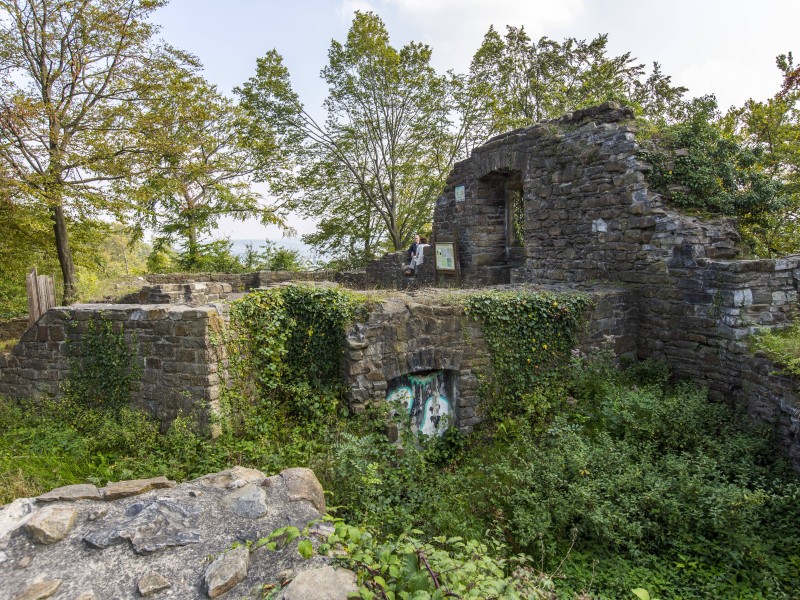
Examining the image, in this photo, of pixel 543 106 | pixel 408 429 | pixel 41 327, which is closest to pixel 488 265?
pixel 408 429

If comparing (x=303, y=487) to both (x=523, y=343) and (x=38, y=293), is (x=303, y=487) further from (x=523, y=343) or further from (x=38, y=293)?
(x=38, y=293)

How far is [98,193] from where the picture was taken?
40.7 feet

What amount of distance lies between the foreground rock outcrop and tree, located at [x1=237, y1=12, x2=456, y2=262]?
1742cm

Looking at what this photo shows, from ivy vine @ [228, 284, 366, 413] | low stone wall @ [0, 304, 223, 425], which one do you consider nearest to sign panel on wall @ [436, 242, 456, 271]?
ivy vine @ [228, 284, 366, 413]

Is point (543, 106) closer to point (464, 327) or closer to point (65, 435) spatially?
point (464, 327)

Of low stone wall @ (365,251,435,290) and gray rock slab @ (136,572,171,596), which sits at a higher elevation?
low stone wall @ (365,251,435,290)

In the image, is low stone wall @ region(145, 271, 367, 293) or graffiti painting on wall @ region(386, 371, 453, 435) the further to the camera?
low stone wall @ region(145, 271, 367, 293)

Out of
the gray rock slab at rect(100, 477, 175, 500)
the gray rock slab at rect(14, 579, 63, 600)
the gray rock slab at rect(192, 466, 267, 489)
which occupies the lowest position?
the gray rock slab at rect(14, 579, 63, 600)

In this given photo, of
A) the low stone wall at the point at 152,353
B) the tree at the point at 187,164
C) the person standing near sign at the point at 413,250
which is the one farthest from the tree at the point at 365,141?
the low stone wall at the point at 152,353

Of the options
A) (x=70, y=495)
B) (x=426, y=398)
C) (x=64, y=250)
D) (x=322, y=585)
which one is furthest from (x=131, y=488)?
(x=64, y=250)

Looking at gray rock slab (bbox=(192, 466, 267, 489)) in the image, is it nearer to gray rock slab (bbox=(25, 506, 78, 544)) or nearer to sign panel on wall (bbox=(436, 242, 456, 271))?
gray rock slab (bbox=(25, 506, 78, 544))

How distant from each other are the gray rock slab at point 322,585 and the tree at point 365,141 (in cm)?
1871

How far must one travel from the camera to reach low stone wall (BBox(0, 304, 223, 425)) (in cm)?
527

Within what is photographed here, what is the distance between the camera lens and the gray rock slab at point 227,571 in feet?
8.55
